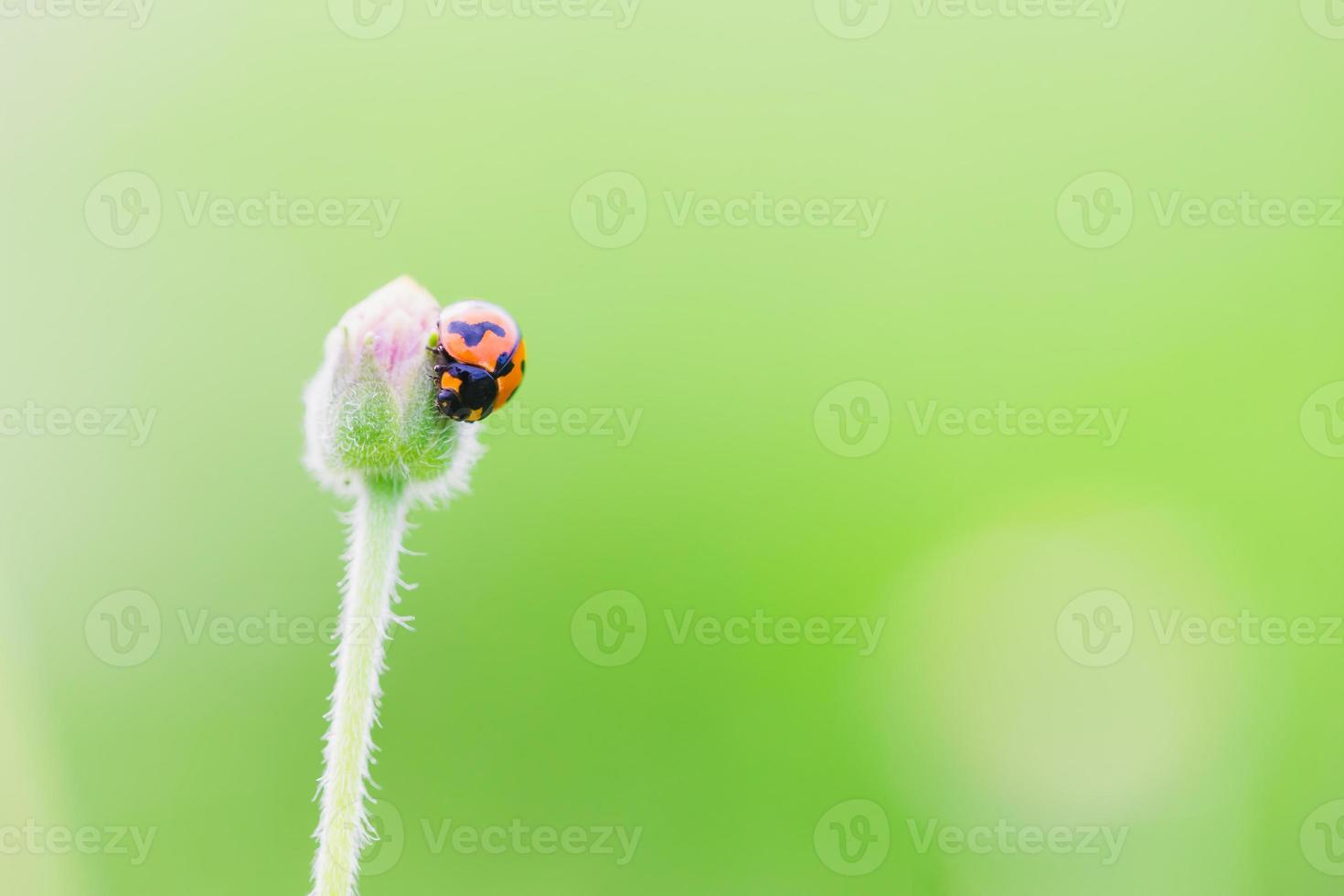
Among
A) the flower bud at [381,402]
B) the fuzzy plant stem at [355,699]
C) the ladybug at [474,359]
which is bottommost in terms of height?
the fuzzy plant stem at [355,699]

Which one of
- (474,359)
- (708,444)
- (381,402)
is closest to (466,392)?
(474,359)

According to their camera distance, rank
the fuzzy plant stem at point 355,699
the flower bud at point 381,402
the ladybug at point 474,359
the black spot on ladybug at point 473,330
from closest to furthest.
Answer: the fuzzy plant stem at point 355,699, the flower bud at point 381,402, the ladybug at point 474,359, the black spot on ladybug at point 473,330

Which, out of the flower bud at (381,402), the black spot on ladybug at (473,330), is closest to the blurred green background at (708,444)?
the flower bud at (381,402)

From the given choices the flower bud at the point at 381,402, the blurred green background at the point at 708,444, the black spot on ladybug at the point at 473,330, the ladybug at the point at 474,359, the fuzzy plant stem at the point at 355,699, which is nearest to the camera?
the fuzzy plant stem at the point at 355,699

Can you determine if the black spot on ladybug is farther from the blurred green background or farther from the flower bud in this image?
the blurred green background

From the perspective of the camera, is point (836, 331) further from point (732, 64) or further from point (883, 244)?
point (732, 64)

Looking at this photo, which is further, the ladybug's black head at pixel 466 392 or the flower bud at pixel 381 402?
the ladybug's black head at pixel 466 392

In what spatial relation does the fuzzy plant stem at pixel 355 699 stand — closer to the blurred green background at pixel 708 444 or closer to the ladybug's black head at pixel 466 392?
the ladybug's black head at pixel 466 392

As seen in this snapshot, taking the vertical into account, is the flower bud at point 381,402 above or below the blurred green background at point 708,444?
below
